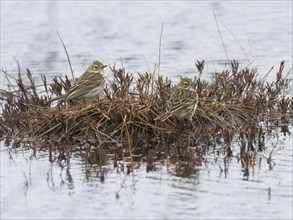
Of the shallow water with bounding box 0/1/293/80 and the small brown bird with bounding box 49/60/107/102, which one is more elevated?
the shallow water with bounding box 0/1/293/80

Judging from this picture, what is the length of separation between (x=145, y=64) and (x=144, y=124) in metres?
5.86

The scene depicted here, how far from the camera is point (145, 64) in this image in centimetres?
1736

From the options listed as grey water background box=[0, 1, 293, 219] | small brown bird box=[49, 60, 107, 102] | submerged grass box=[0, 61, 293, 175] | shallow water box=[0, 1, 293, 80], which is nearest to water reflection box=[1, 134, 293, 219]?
grey water background box=[0, 1, 293, 219]

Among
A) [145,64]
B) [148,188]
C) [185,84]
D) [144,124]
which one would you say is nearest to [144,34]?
[145,64]

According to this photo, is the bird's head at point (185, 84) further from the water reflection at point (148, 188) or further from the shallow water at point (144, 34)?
the shallow water at point (144, 34)

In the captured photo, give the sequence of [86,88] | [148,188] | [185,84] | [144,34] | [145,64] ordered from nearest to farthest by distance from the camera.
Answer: [148,188] < [185,84] < [86,88] < [145,64] < [144,34]

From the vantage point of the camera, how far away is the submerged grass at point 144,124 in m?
11.2

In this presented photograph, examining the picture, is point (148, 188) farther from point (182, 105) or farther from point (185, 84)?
point (185, 84)

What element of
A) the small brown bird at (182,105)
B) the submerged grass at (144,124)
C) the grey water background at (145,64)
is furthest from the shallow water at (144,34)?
the small brown bird at (182,105)

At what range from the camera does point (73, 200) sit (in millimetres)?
9570

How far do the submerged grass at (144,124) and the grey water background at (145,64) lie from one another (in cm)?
29

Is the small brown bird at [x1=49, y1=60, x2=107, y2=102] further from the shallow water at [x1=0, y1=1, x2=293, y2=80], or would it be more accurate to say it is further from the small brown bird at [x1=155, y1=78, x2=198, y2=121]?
the shallow water at [x1=0, y1=1, x2=293, y2=80]

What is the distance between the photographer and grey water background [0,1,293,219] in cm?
933

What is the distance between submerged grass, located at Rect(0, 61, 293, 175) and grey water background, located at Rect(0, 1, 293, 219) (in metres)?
0.29
